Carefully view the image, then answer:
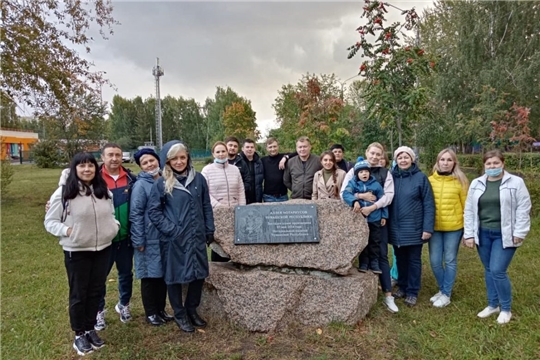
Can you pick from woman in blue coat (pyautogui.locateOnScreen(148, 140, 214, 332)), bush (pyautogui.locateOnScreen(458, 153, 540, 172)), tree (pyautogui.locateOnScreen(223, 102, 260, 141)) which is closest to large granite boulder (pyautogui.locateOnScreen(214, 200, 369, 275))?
woman in blue coat (pyautogui.locateOnScreen(148, 140, 214, 332))

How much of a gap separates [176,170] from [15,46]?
8.58m

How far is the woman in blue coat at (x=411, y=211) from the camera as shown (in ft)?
13.1

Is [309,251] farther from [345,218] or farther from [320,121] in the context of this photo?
[320,121]

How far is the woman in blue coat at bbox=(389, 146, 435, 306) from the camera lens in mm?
3996

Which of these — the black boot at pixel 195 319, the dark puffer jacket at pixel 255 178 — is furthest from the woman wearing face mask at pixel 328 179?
the black boot at pixel 195 319

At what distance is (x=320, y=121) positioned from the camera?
12.6 meters

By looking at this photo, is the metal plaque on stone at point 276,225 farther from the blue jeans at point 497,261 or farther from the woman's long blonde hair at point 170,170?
the blue jeans at point 497,261

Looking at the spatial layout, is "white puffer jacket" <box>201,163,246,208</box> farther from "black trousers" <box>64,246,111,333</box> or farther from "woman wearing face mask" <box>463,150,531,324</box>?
"woman wearing face mask" <box>463,150,531,324</box>

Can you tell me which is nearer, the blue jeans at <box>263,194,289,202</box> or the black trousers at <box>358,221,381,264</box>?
the black trousers at <box>358,221,381,264</box>

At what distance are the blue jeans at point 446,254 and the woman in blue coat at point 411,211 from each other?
0.16 m

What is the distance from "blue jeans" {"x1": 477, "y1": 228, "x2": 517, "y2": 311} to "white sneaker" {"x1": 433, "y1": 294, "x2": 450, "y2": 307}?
0.52m

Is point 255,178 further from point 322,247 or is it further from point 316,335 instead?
point 316,335

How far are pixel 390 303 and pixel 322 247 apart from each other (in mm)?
1055

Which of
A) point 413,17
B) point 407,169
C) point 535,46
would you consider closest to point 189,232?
point 407,169
